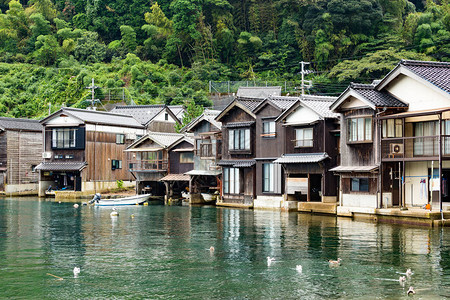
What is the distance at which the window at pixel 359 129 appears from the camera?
38.0 m

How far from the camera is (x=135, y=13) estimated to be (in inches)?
4144

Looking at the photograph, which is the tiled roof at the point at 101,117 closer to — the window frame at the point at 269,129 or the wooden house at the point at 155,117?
the wooden house at the point at 155,117

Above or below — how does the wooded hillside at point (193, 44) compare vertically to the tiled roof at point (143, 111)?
above

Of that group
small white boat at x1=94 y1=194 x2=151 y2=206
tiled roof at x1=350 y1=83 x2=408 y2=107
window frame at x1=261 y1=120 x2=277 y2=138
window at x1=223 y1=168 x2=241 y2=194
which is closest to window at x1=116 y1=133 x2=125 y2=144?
small white boat at x1=94 y1=194 x2=151 y2=206

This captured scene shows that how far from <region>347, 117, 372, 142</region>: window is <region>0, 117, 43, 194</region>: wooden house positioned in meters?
41.9

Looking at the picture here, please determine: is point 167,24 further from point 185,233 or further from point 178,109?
point 185,233

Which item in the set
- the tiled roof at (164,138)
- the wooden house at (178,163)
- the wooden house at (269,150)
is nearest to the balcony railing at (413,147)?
the wooden house at (269,150)

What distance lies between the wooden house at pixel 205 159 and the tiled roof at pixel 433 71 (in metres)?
20.3

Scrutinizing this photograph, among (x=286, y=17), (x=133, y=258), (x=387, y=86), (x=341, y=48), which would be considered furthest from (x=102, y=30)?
(x=133, y=258)

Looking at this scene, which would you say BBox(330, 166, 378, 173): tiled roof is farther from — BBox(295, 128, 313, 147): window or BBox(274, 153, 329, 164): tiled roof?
BBox(295, 128, 313, 147): window

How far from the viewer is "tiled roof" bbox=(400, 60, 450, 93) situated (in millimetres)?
34719

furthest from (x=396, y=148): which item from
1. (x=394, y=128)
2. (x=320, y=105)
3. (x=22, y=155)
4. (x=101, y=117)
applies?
(x=22, y=155)

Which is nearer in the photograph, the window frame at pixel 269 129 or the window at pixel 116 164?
the window frame at pixel 269 129

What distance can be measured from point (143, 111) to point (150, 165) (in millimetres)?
13764
